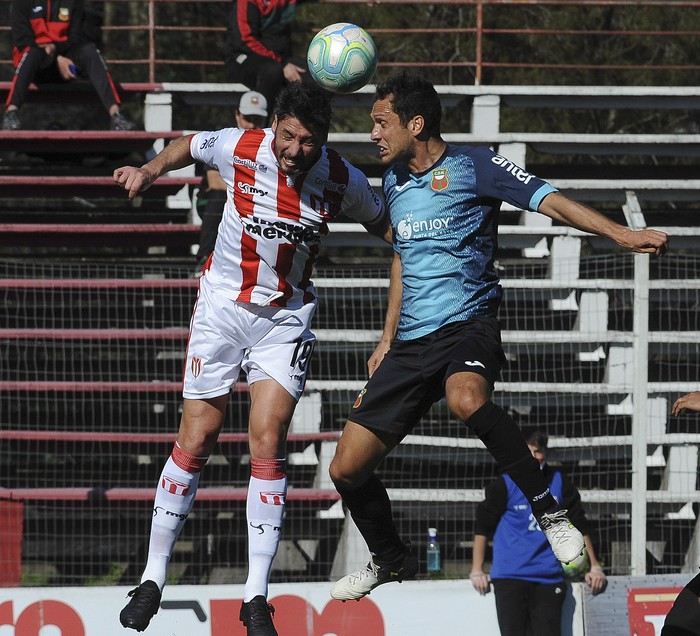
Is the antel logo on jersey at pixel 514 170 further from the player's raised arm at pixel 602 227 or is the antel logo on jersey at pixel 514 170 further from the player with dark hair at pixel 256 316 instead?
the player with dark hair at pixel 256 316

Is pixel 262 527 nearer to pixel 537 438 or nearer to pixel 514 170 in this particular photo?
pixel 514 170

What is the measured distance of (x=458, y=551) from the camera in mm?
9234

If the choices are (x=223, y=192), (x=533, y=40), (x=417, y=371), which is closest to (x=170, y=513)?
(x=417, y=371)

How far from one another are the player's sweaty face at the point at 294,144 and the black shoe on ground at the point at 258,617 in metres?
1.93

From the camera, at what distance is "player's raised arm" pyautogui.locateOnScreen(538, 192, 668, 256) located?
4.54 metres

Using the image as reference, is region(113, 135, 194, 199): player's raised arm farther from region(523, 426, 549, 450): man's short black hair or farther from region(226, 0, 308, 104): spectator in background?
region(226, 0, 308, 104): spectator in background

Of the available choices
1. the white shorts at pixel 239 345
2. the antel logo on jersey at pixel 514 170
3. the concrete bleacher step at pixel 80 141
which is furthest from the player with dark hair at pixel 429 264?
the concrete bleacher step at pixel 80 141

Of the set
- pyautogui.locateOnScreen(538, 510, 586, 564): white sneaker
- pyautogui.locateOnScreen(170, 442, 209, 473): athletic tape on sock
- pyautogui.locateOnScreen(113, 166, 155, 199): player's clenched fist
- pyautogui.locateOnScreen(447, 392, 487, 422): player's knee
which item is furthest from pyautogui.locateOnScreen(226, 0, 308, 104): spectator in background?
pyautogui.locateOnScreen(538, 510, 586, 564): white sneaker

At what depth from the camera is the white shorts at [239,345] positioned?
5445mm

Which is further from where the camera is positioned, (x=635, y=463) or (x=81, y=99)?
(x=81, y=99)

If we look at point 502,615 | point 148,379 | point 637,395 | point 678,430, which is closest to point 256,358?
point 502,615

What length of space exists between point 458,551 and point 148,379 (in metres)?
2.80

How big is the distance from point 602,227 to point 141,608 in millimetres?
2547

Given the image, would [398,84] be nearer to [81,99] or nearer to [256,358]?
[256,358]
